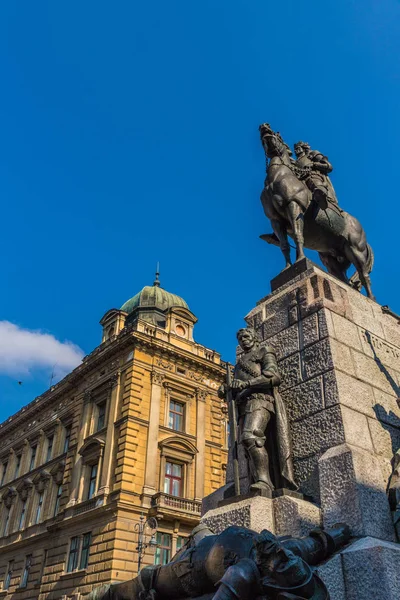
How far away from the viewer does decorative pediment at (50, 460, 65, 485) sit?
30.8 meters

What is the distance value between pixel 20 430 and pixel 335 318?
123ft

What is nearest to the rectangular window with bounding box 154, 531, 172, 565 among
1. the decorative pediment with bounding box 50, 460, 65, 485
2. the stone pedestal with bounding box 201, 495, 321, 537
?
the decorative pediment with bounding box 50, 460, 65, 485

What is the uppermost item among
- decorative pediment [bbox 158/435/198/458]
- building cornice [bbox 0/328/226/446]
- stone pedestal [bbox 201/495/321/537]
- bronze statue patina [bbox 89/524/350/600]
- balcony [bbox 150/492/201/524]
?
building cornice [bbox 0/328/226/446]

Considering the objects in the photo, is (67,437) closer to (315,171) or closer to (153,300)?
(153,300)

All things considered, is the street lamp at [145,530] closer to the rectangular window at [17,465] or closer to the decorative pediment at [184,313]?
the decorative pediment at [184,313]

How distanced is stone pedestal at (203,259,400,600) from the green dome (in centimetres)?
2906

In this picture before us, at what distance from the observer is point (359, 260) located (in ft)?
26.7

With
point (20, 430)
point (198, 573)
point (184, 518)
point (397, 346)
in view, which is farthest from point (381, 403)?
point (20, 430)

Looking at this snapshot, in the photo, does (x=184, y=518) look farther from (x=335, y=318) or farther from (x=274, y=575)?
(x=274, y=575)

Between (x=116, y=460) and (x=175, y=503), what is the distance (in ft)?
12.0

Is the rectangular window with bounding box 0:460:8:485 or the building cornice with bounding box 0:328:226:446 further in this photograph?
the rectangular window with bounding box 0:460:8:485

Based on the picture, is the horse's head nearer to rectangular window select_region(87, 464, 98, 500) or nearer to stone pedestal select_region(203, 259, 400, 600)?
stone pedestal select_region(203, 259, 400, 600)

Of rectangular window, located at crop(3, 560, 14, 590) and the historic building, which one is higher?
the historic building

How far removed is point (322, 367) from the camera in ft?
19.2
